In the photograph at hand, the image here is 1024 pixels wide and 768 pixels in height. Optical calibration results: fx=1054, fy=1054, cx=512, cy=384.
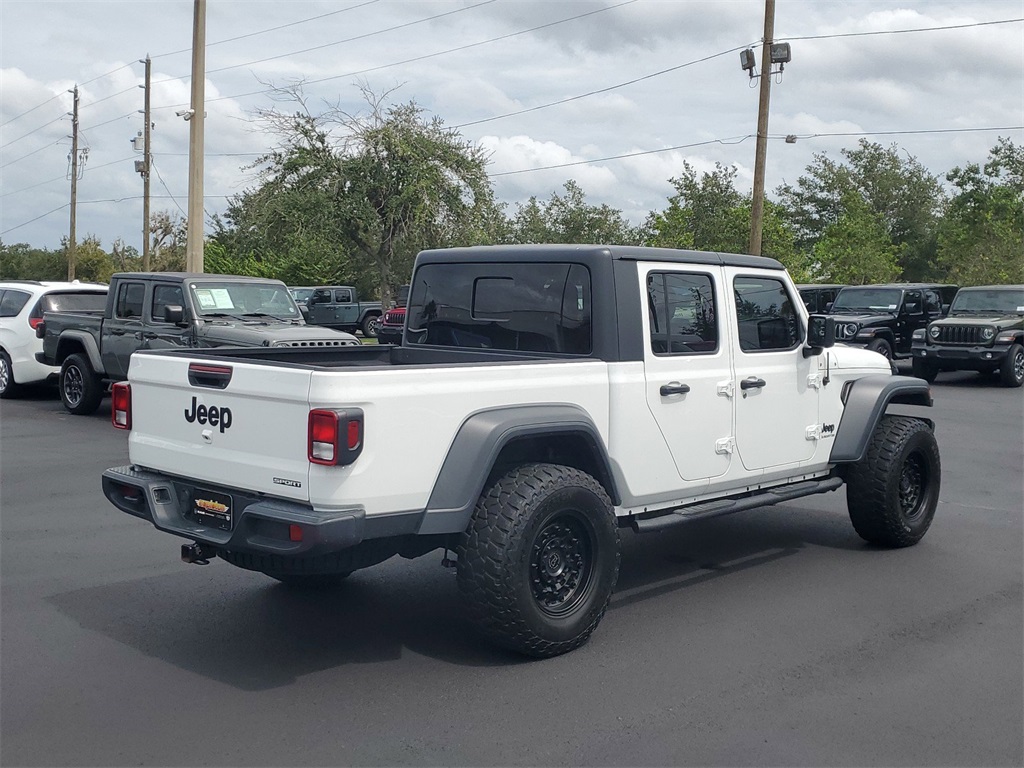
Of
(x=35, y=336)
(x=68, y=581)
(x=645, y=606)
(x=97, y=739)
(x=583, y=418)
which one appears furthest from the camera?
(x=35, y=336)

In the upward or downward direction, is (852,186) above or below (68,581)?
above

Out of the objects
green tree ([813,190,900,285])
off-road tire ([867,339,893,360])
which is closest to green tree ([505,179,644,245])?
green tree ([813,190,900,285])

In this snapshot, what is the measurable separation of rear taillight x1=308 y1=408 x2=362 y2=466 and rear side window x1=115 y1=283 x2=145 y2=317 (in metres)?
9.69

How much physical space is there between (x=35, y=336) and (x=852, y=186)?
53.9 m

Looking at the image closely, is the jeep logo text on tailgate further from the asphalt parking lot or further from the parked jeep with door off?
the parked jeep with door off

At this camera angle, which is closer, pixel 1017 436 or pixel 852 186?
pixel 1017 436

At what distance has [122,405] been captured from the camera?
5.68 meters

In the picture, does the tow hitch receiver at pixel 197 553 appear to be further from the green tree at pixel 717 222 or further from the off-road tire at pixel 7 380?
the green tree at pixel 717 222

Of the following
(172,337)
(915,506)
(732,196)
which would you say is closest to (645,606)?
(915,506)

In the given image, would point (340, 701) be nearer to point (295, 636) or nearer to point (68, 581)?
point (295, 636)

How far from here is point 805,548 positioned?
727 centimetres

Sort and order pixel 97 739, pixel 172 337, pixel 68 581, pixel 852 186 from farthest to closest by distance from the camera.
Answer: pixel 852 186 < pixel 172 337 < pixel 68 581 < pixel 97 739

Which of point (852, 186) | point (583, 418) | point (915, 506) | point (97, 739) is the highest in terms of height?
point (852, 186)

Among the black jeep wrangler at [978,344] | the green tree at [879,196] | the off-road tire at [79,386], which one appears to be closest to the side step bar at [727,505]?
the off-road tire at [79,386]
